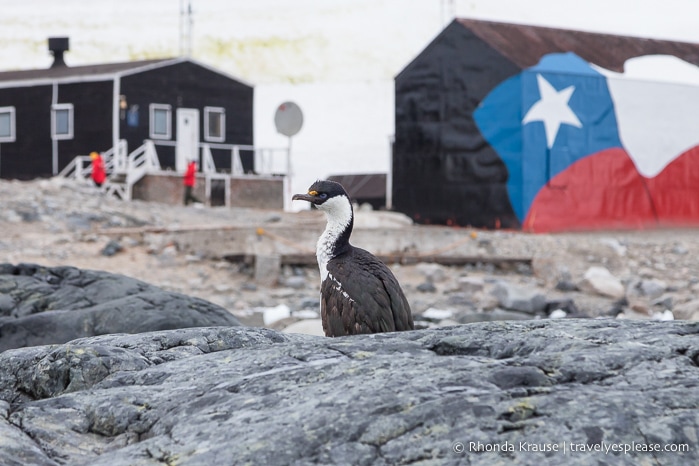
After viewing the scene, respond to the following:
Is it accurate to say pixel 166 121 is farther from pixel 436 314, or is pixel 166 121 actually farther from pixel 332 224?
pixel 332 224

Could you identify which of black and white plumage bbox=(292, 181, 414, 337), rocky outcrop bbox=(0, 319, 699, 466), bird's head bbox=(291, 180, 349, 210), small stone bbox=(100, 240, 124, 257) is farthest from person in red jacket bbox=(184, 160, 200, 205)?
rocky outcrop bbox=(0, 319, 699, 466)

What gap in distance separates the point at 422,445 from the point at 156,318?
5.36 meters

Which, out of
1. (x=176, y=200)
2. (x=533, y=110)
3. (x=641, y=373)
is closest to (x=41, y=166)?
(x=176, y=200)

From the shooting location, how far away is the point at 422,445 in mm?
3547

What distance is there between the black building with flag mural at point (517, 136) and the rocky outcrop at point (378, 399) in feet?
69.4

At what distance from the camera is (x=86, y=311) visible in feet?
28.9

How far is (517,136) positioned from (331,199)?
1866cm

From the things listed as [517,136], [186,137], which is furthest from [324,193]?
[186,137]

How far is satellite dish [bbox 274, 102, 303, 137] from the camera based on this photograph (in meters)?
31.2

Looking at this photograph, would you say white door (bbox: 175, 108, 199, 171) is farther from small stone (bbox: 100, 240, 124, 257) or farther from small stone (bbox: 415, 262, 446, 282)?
small stone (bbox: 415, 262, 446, 282)

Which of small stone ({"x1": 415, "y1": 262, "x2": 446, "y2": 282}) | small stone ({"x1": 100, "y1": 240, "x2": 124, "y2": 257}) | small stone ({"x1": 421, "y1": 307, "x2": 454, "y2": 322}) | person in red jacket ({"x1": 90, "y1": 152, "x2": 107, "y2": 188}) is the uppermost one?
person in red jacket ({"x1": 90, "y1": 152, "x2": 107, "y2": 188})

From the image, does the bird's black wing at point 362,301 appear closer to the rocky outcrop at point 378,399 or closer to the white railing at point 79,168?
the rocky outcrop at point 378,399

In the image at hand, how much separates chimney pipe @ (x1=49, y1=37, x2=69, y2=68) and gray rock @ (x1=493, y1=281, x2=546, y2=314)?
27679 millimetres

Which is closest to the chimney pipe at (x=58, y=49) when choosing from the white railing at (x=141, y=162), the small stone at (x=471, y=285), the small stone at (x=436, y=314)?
the white railing at (x=141, y=162)
